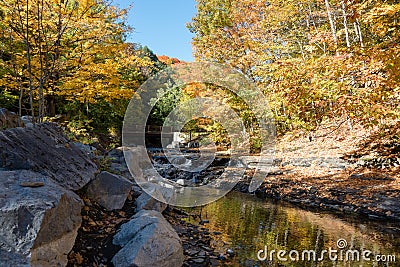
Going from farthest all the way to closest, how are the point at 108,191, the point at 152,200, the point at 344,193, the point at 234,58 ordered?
the point at 234,58
the point at 344,193
the point at 152,200
the point at 108,191

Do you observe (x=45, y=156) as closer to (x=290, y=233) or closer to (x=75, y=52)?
(x=290, y=233)

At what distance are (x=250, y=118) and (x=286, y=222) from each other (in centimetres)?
854

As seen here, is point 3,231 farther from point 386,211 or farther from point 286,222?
point 386,211

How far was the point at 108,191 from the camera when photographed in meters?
4.47

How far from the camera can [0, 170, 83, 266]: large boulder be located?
2218mm

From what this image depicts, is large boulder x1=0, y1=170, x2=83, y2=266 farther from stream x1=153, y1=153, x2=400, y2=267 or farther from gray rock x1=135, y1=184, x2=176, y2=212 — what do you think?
stream x1=153, y1=153, x2=400, y2=267

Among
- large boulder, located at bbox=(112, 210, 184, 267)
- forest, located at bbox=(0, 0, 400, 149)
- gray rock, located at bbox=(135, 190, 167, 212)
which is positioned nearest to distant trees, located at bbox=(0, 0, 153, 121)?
forest, located at bbox=(0, 0, 400, 149)

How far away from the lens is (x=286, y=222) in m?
6.04

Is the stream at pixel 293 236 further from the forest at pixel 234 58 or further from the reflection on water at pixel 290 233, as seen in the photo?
the forest at pixel 234 58

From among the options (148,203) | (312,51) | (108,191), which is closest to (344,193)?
(148,203)

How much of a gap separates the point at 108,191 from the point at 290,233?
3275 mm

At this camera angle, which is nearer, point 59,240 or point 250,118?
point 59,240

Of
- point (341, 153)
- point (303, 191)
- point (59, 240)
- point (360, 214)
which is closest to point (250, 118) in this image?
point (341, 153)

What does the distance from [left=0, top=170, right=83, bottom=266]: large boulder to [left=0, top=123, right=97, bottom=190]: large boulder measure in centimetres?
27
